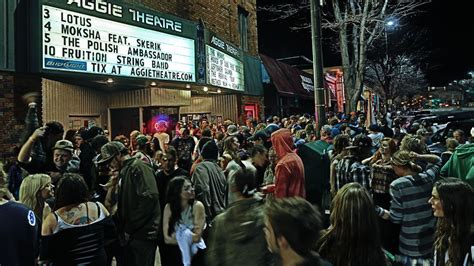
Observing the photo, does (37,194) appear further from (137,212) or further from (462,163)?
(462,163)

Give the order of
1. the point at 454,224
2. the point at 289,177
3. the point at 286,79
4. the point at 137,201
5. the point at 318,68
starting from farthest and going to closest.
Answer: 1. the point at 286,79
2. the point at 318,68
3. the point at 289,177
4. the point at 137,201
5. the point at 454,224

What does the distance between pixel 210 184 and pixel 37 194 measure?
218 cm

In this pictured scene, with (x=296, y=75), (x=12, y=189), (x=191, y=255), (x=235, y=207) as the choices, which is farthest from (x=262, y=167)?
(x=296, y=75)

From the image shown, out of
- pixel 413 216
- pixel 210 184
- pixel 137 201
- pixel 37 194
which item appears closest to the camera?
pixel 37 194

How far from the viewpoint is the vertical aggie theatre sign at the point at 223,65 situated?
12.8 meters

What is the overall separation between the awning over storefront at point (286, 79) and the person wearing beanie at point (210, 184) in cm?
1368

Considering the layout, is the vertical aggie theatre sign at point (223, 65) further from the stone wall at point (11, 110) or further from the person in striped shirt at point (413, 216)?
the person in striped shirt at point (413, 216)

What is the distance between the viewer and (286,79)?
21.8 metres

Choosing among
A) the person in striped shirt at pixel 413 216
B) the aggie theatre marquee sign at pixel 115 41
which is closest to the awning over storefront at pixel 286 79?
the aggie theatre marquee sign at pixel 115 41

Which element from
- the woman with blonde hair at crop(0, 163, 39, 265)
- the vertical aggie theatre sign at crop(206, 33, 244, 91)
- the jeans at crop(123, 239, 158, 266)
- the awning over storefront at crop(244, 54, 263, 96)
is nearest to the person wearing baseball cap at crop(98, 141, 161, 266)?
the jeans at crop(123, 239, 158, 266)

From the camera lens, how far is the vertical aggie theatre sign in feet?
41.9

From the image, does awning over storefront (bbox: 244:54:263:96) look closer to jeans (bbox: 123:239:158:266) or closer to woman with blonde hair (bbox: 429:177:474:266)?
jeans (bbox: 123:239:158:266)

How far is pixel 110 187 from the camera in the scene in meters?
5.20

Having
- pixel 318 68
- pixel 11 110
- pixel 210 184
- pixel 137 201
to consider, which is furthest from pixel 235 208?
pixel 318 68
